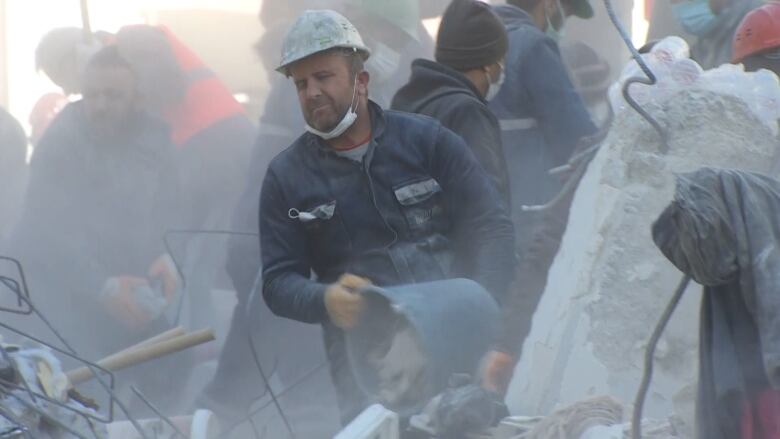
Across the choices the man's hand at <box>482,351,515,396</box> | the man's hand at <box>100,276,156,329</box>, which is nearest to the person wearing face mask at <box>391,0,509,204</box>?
the man's hand at <box>482,351,515,396</box>


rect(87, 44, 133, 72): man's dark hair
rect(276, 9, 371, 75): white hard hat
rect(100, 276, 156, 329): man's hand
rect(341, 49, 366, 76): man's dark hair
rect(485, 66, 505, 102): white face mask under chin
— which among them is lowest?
rect(100, 276, 156, 329): man's hand

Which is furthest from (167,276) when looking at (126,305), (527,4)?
(527,4)

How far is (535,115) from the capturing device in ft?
19.7

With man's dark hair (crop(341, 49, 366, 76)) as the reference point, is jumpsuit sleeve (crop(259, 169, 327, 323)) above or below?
below

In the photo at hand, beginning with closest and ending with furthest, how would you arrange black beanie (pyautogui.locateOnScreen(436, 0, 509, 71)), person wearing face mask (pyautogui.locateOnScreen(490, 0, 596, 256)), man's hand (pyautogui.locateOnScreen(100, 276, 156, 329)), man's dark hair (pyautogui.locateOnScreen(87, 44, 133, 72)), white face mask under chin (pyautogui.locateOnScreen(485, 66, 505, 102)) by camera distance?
black beanie (pyautogui.locateOnScreen(436, 0, 509, 71)) → white face mask under chin (pyautogui.locateOnScreen(485, 66, 505, 102)) → person wearing face mask (pyautogui.locateOnScreen(490, 0, 596, 256)) → man's hand (pyautogui.locateOnScreen(100, 276, 156, 329)) → man's dark hair (pyautogui.locateOnScreen(87, 44, 133, 72))

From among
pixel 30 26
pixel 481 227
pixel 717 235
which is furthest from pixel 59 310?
pixel 717 235

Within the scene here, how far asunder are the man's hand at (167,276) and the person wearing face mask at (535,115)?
1.93 m

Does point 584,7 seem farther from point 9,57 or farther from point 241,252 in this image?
point 9,57

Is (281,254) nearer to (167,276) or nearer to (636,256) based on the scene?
(636,256)

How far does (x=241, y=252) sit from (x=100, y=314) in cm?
69

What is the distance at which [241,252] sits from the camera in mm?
7145

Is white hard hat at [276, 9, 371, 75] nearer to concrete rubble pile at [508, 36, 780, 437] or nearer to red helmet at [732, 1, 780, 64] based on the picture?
concrete rubble pile at [508, 36, 780, 437]

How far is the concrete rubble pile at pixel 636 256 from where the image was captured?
14.6 ft

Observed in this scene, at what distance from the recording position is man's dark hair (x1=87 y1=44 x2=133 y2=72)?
740cm
